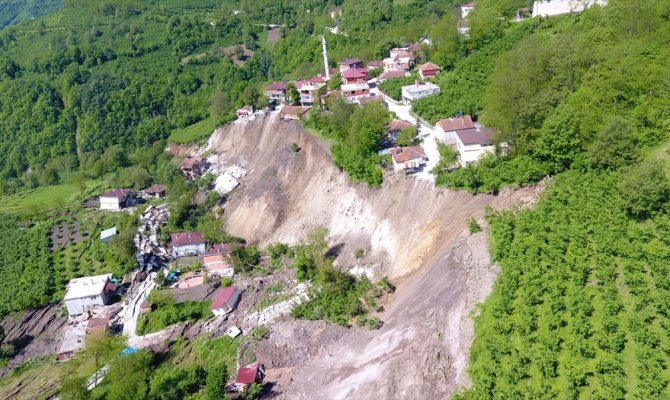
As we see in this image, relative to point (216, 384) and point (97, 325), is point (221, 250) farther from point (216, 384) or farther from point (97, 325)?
point (216, 384)

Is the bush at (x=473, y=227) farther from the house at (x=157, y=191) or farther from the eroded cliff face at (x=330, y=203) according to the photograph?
the house at (x=157, y=191)

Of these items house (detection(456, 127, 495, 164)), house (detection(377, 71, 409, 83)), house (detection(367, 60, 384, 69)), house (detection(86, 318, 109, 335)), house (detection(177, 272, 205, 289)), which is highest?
house (detection(367, 60, 384, 69))

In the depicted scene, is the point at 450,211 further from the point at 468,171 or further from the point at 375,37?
the point at 375,37

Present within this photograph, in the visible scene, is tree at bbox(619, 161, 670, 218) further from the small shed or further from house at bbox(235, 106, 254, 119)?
the small shed

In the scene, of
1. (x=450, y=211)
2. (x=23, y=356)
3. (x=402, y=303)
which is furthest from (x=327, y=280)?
(x=23, y=356)

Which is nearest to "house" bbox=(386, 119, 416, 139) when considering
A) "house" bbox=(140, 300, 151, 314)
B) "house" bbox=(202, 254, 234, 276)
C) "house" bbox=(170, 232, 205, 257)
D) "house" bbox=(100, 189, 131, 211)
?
"house" bbox=(202, 254, 234, 276)

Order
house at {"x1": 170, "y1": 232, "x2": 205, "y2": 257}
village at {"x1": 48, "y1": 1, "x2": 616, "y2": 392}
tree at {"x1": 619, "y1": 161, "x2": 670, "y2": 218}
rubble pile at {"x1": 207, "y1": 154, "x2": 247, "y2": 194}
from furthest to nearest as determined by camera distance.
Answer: rubble pile at {"x1": 207, "y1": 154, "x2": 247, "y2": 194} < house at {"x1": 170, "y1": 232, "x2": 205, "y2": 257} < village at {"x1": 48, "y1": 1, "x2": 616, "y2": 392} < tree at {"x1": 619, "y1": 161, "x2": 670, "y2": 218}
